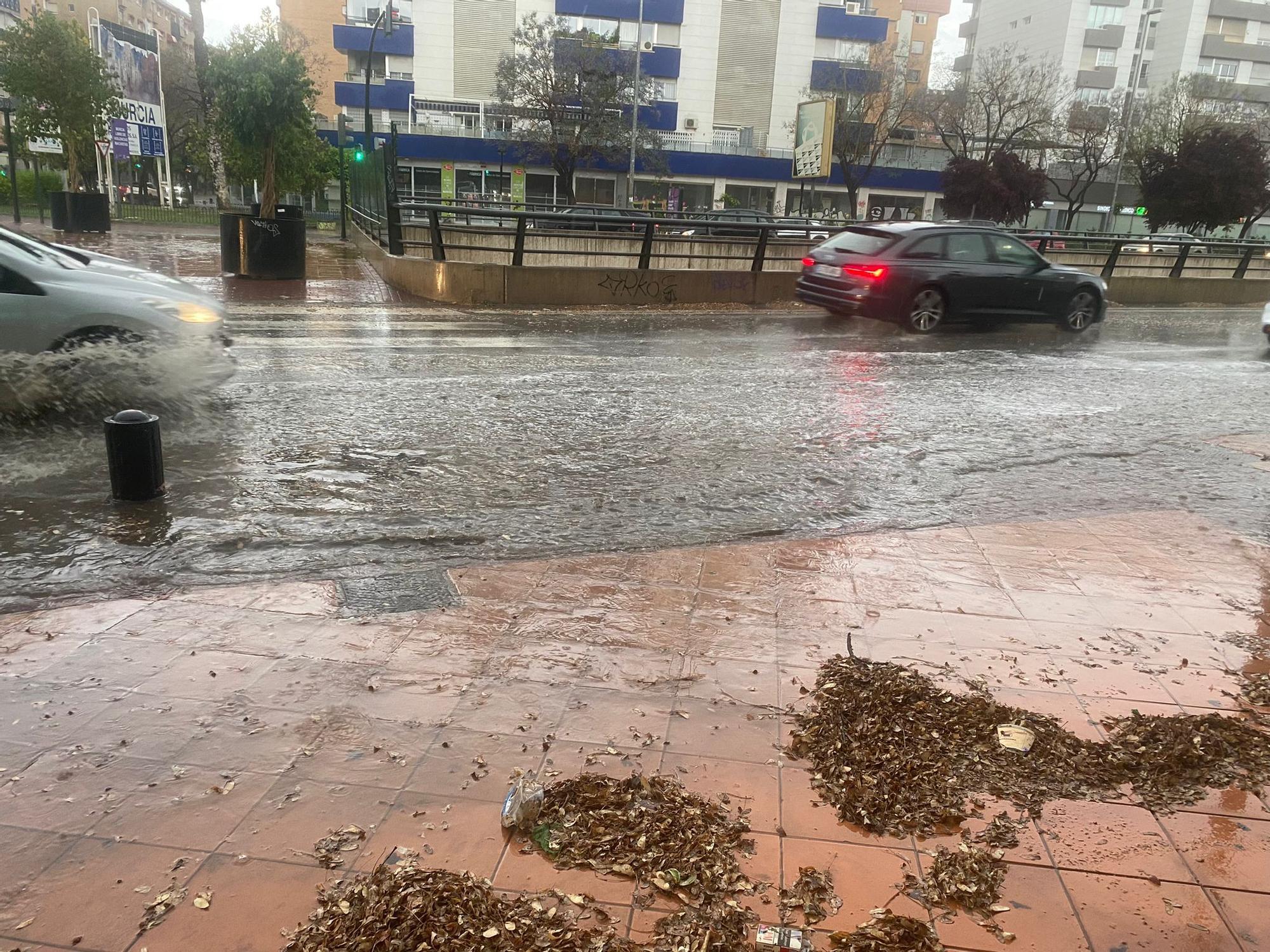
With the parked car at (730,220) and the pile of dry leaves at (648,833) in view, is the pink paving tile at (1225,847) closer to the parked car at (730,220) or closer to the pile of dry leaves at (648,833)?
the pile of dry leaves at (648,833)

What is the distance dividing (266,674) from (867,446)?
513 cm

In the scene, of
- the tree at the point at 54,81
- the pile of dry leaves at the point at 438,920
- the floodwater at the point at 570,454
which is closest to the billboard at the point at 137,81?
the tree at the point at 54,81

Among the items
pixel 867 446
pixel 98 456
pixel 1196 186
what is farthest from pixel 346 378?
pixel 1196 186

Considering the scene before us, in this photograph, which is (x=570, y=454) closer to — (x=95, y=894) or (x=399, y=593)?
(x=399, y=593)

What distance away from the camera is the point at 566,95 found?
4438 centimetres

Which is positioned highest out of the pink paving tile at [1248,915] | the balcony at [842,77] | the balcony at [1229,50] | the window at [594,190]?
the balcony at [1229,50]

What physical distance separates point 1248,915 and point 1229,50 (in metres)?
81.7

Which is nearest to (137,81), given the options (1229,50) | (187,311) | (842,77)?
(187,311)

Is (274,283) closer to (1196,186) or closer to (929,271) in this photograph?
(929,271)

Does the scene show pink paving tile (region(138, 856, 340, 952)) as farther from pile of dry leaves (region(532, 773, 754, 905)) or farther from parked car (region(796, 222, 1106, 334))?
parked car (region(796, 222, 1106, 334))

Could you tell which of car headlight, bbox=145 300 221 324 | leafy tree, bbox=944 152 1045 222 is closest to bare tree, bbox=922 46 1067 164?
leafy tree, bbox=944 152 1045 222

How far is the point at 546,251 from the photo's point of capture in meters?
15.4

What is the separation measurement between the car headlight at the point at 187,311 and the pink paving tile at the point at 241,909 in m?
5.75

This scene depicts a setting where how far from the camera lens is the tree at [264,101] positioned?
669 inches
